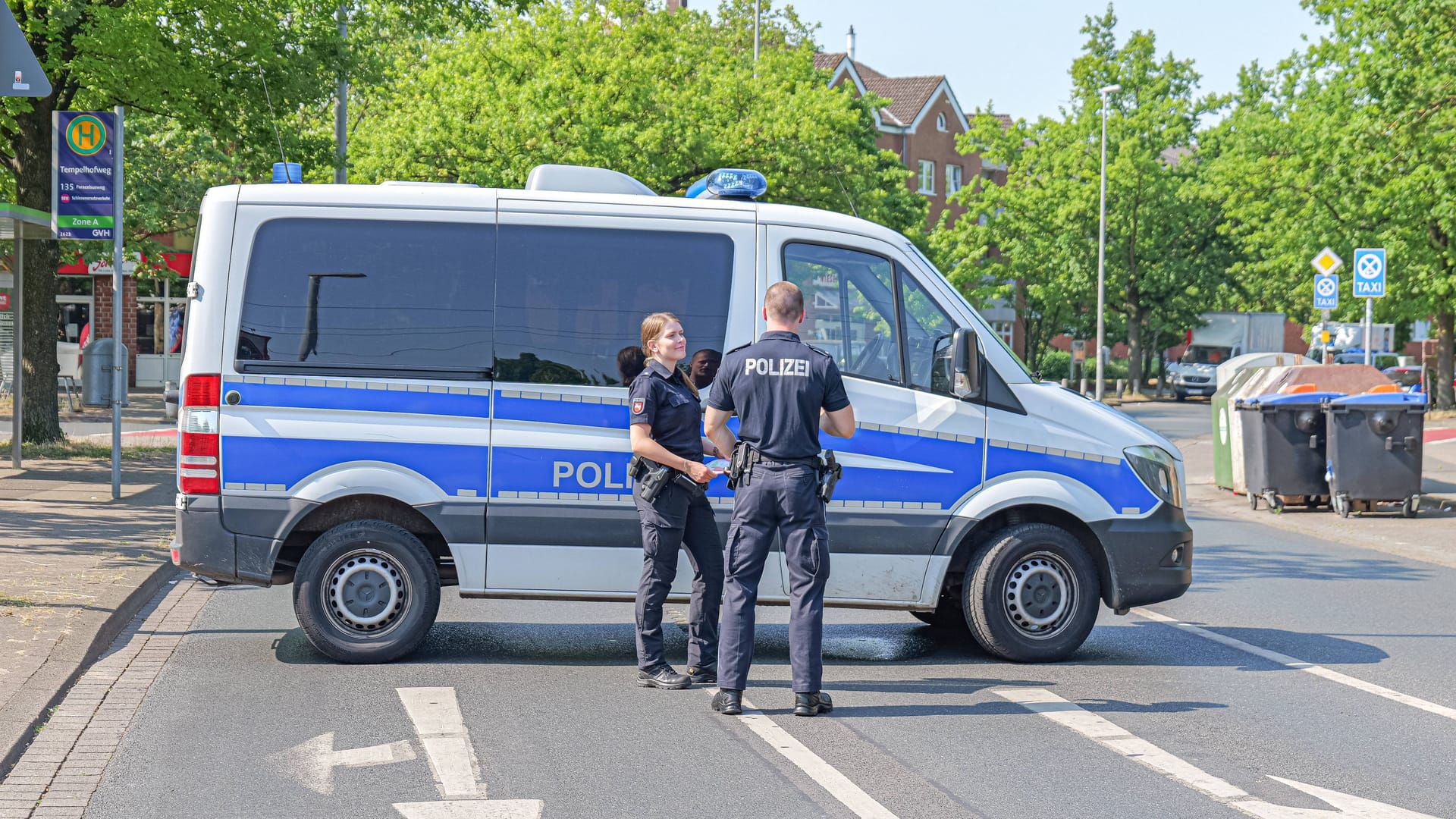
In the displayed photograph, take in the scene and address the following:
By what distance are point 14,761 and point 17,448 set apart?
39.8 ft

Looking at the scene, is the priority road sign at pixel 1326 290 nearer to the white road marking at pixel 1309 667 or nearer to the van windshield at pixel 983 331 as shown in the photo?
the white road marking at pixel 1309 667

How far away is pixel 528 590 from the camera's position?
7.75m

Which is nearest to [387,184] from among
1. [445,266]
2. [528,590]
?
[445,266]

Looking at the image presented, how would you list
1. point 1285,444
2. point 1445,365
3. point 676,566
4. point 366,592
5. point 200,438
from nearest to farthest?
point 676,566 → point 200,438 → point 366,592 → point 1285,444 → point 1445,365

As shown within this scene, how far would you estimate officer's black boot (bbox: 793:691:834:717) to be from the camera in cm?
665

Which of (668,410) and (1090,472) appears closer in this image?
(668,410)

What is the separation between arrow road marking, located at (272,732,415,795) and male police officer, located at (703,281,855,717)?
143 cm

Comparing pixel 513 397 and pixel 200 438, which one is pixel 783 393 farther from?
pixel 200 438

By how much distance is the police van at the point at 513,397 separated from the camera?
7.60m

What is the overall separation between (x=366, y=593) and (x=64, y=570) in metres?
3.43

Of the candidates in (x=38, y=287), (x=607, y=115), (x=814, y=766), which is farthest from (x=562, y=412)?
(x=607, y=115)

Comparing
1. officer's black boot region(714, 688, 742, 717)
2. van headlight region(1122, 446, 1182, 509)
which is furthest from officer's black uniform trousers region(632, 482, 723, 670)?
van headlight region(1122, 446, 1182, 509)

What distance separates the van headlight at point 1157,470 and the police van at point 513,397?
0.40 metres

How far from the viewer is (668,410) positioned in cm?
706
